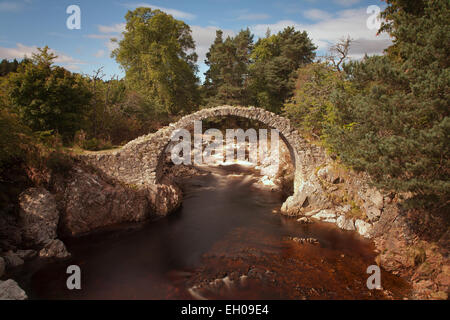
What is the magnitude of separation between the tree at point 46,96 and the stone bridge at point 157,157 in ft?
9.61

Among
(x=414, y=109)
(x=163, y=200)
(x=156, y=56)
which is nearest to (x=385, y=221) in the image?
(x=414, y=109)

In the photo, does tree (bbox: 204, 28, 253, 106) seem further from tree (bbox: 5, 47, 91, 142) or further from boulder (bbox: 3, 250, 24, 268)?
boulder (bbox: 3, 250, 24, 268)

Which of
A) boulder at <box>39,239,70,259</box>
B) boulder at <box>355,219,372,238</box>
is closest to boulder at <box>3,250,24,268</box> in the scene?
boulder at <box>39,239,70,259</box>

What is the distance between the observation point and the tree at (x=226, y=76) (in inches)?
1103

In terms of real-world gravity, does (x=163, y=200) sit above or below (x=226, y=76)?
below

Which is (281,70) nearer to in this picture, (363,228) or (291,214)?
(291,214)

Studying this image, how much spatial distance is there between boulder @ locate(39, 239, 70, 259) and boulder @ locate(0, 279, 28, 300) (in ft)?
7.14

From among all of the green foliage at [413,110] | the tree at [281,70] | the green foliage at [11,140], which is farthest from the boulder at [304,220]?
the tree at [281,70]

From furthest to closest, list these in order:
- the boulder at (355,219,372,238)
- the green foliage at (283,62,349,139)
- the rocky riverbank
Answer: the green foliage at (283,62,349,139) < the boulder at (355,219,372,238) < the rocky riverbank

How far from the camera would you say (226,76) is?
93.0 feet

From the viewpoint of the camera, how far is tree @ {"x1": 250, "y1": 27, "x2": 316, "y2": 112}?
30.7 metres

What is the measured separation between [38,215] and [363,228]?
1336 cm

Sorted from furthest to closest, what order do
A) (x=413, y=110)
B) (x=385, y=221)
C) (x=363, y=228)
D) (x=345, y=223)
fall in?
(x=345, y=223) → (x=363, y=228) → (x=385, y=221) → (x=413, y=110)

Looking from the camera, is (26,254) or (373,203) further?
(373,203)
